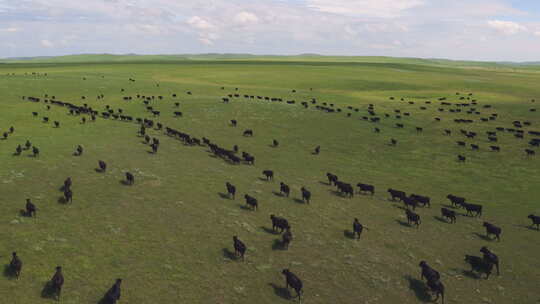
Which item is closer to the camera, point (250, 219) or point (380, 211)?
point (250, 219)

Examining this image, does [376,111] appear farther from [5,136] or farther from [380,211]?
[5,136]

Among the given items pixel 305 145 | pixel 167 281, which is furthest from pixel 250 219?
pixel 305 145

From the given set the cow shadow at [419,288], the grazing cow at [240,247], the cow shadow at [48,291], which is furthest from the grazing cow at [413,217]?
the cow shadow at [48,291]

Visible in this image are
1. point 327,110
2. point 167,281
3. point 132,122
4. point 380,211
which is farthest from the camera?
point 327,110

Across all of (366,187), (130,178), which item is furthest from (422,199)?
(130,178)

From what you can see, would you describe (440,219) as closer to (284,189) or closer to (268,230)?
(284,189)

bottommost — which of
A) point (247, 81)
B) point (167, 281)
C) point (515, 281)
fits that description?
point (515, 281)
